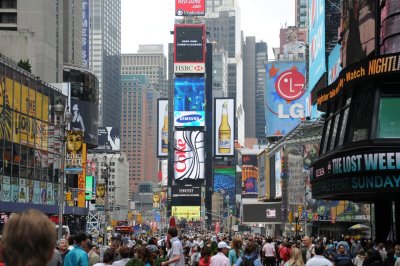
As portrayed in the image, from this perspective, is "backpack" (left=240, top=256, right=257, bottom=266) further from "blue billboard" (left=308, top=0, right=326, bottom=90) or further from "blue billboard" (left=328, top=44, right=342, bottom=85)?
"blue billboard" (left=308, top=0, right=326, bottom=90)

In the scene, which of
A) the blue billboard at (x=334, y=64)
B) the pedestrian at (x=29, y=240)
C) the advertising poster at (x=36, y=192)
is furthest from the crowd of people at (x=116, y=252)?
the advertising poster at (x=36, y=192)

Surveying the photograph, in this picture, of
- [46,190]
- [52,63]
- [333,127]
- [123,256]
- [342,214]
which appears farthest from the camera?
[52,63]

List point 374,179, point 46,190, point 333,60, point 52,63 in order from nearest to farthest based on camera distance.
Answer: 1. point 374,179
2. point 333,60
3. point 46,190
4. point 52,63

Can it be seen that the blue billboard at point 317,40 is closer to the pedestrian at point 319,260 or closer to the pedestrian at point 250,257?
the pedestrian at point 250,257

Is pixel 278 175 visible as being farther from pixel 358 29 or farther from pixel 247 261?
pixel 247 261

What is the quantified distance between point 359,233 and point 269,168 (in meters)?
65.1

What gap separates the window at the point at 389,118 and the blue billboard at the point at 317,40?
130ft

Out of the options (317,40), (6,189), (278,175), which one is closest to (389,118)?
(6,189)

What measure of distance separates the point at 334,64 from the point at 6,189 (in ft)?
85.7

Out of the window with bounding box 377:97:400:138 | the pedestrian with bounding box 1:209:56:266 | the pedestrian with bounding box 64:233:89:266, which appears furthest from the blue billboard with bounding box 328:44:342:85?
the pedestrian with bounding box 1:209:56:266

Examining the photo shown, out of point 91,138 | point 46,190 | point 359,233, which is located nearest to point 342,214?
point 359,233

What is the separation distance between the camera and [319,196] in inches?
1341

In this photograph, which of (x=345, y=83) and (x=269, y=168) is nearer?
(x=345, y=83)

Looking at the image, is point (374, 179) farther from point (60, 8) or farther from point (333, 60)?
point (60, 8)
